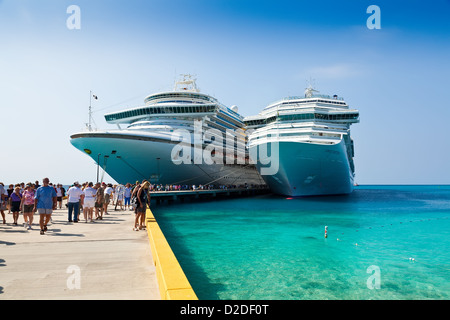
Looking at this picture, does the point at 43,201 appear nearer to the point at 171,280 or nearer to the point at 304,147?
the point at 171,280

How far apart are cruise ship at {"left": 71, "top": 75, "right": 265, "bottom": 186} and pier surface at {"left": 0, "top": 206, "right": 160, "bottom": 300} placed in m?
22.6

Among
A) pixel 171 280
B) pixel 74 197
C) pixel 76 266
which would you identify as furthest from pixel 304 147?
pixel 171 280

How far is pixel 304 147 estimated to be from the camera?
27469mm

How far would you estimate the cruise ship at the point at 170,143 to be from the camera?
98.8 feet

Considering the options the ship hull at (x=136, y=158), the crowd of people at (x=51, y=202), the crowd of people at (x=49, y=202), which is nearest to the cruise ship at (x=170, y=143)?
the ship hull at (x=136, y=158)

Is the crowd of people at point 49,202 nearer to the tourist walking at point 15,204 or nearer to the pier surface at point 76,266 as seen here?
the tourist walking at point 15,204

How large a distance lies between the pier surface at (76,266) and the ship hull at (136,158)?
22.1 m

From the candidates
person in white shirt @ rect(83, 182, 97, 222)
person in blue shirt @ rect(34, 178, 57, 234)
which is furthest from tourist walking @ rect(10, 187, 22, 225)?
person in blue shirt @ rect(34, 178, 57, 234)

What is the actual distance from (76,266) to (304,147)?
24.6 metres

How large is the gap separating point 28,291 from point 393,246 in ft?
38.5

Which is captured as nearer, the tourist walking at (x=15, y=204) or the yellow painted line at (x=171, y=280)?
the yellow painted line at (x=171, y=280)

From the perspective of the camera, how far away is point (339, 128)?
103 feet
